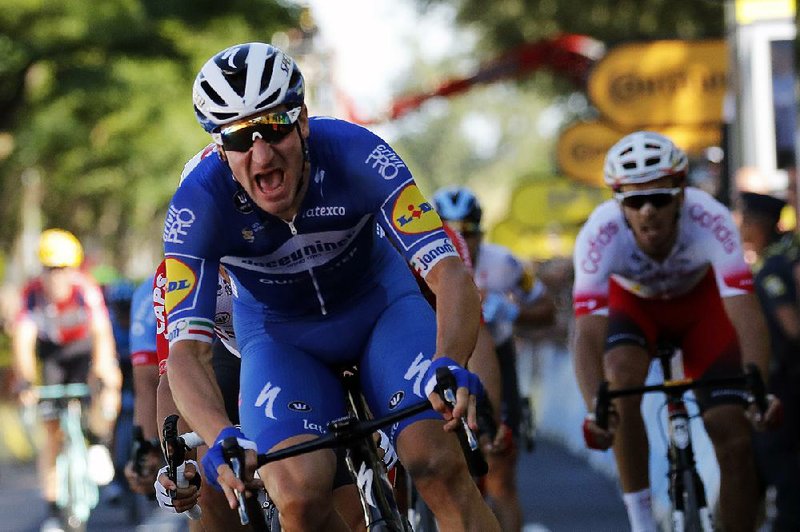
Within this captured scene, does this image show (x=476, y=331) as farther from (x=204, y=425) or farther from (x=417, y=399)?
(x=204, y=425)

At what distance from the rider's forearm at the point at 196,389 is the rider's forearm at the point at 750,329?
277 centimetres

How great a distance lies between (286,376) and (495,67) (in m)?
26.4

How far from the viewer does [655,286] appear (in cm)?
817

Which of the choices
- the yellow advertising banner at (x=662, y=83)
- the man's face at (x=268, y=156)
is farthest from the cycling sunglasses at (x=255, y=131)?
the yellow advertising banner at (x=662, y=83)

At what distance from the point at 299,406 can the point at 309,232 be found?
0.59 metres

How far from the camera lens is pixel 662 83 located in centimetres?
2048

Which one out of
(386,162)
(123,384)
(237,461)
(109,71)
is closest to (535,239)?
(109,71)

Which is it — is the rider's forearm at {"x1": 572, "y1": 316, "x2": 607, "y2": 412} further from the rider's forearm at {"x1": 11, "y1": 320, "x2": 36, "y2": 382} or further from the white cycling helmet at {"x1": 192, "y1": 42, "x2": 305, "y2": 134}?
the rider's forearm at {"x1": 11, "y1": 320, "x2": 36, "y2": 382}

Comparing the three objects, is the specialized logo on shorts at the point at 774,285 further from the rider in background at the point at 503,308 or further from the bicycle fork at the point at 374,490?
the bicycle fork at the point at 374,490

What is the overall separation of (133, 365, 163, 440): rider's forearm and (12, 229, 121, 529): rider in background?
16.8ft

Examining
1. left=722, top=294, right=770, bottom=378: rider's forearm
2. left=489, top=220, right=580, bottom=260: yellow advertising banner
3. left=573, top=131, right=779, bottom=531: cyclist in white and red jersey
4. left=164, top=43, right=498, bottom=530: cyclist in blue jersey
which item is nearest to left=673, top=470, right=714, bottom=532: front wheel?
left=573, top=131, right=779, bottom=531: cyclist in white and red jersey

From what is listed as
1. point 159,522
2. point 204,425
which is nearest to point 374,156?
point 204,425

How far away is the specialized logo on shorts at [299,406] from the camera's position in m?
5.86

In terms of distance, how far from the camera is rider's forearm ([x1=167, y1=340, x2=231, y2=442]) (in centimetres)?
548
